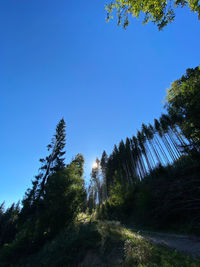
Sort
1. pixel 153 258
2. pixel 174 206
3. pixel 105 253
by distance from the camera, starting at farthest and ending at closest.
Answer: pixel 174 206 < pixel 105 253 < pixel 153 258

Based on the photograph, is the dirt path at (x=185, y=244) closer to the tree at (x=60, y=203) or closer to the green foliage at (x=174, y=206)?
the green foliage at (x=174, y=206)

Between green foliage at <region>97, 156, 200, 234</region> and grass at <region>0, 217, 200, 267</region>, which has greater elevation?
green foliage at <region>97, 156, 200, 234</region>

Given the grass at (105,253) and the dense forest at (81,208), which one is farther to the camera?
the dense forest at (81,208)

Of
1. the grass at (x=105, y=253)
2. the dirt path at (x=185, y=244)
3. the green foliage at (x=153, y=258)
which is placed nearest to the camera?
the green foliage at (x=153, y=258)

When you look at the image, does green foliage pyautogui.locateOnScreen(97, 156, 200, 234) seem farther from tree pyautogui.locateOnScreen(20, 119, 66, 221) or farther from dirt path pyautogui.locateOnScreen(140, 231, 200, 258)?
tree pyautogui.locateOnScreen(20, 119, 66, 221)

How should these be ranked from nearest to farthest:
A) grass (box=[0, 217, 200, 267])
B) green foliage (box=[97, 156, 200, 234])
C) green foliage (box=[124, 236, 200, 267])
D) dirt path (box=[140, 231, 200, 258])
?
green foliage (box=[124, 236, 200, 267])
grass (box=[0, 217, 200, 267])
dirt path (box=[140, 231, 200, 258])
green foliage (box=[97, 156, 200, 234])

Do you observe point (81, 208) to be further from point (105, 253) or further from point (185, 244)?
point (185, 244)

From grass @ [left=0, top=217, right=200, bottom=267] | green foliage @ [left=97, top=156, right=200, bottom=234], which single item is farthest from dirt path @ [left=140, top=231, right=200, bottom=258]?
green foliage @ [left=97, top=156, right=200, bottom=234]

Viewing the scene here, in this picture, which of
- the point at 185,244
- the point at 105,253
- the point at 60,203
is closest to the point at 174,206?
the point at 185,244

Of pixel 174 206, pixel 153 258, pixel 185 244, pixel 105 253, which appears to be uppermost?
pixel 174 206

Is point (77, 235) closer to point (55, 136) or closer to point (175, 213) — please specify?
point (175, 213)

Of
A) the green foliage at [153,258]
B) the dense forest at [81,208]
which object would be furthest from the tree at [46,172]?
the green foliage at [153,258]

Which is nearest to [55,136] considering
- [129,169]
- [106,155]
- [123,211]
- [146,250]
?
[123,211]

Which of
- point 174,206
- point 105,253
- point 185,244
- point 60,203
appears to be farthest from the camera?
point 174,206
